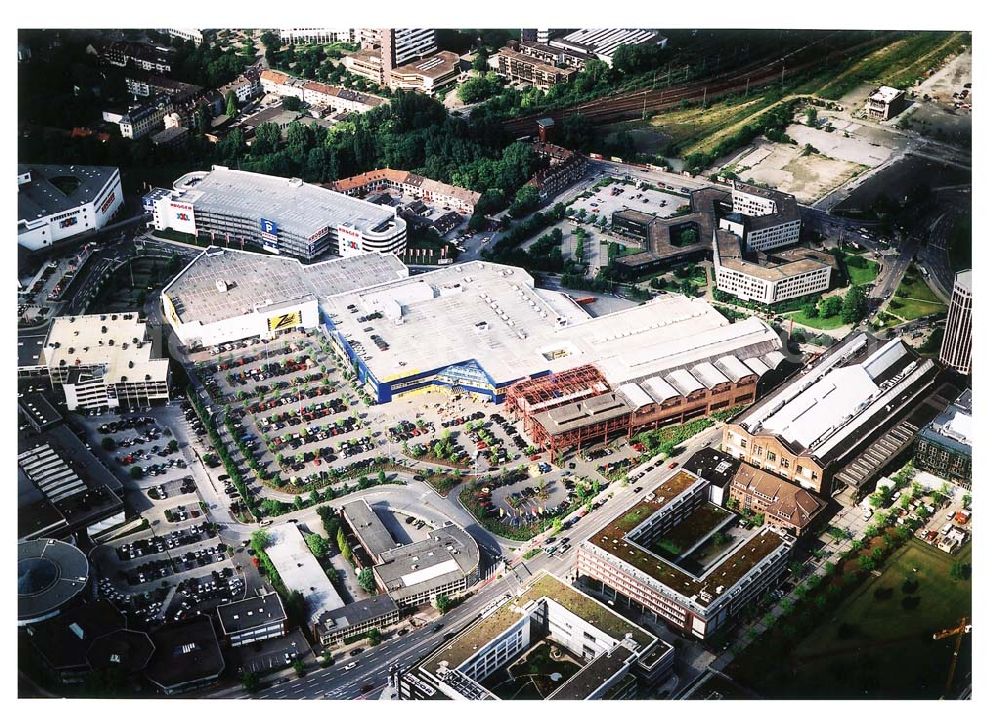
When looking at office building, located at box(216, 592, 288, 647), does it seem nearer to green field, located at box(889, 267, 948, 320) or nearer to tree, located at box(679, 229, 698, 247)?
tree, located at box(679, 229, 698, 247)

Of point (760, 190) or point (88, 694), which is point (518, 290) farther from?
point (88, 694)

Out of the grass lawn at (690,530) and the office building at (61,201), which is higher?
the office building at (61,201)

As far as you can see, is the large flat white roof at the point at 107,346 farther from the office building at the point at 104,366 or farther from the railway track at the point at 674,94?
the railway track at the point at 674,94

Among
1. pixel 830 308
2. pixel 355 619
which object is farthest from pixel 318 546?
pixel 830 308

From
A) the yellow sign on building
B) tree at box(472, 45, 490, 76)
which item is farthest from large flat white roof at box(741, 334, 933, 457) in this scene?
tree at box(472, 45, 490, 76)

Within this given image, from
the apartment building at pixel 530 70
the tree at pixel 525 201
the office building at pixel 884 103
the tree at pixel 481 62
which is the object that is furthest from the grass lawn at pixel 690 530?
the tree at pixel 481 62
